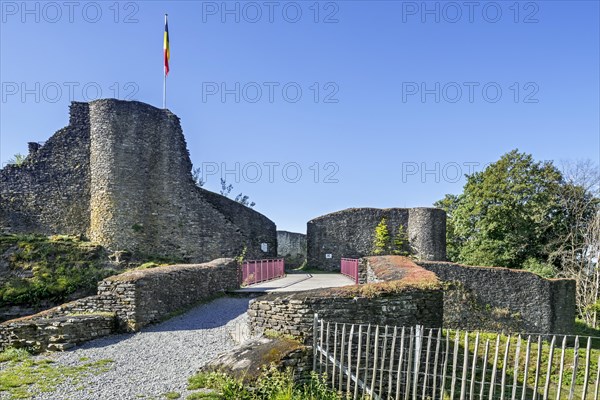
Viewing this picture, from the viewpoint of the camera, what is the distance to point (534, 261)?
26.9 metres

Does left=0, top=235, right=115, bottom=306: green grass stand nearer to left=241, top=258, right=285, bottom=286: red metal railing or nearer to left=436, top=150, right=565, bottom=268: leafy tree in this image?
left=241, top=258, right=285, bottom=286: red metal railing

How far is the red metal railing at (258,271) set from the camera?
1767 centimetres

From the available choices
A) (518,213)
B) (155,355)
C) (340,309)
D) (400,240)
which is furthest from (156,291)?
(518,213)

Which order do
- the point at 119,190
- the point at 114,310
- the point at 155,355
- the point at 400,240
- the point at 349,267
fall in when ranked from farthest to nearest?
1. the point at 400,240
2. the point at 349,267
3. the point at 119,190
4. the point at 114,310
5. the point at 155,355

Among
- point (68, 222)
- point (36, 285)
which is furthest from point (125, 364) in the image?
point (68, 222)

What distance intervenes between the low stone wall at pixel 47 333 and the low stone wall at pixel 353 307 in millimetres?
4687

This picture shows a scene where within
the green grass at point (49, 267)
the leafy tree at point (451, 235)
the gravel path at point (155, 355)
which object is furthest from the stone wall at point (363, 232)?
the gravel path at point (155, 355)

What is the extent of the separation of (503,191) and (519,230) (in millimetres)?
2939

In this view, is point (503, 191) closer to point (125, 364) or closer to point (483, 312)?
point (483, 312)

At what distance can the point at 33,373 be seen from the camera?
746 cm

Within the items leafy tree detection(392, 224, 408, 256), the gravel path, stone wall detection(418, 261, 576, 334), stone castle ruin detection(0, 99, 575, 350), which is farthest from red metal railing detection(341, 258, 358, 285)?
the gravel path

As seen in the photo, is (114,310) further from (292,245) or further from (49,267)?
(292,245)

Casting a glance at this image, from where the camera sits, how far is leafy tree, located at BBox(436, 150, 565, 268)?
1085 inches

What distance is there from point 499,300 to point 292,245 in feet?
61.2
